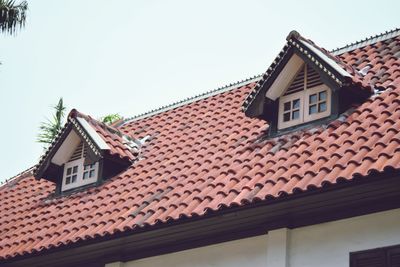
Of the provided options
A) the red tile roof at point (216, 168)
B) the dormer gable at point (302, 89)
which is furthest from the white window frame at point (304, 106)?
the red tile roof at point (216, 168)

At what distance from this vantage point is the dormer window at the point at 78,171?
16.0m

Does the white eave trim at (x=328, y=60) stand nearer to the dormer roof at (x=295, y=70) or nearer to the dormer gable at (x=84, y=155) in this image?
the dormer roof at (x=295, y=70)

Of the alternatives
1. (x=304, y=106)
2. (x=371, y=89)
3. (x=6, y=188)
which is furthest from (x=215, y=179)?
(x=6, y=188)

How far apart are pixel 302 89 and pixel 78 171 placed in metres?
4.95

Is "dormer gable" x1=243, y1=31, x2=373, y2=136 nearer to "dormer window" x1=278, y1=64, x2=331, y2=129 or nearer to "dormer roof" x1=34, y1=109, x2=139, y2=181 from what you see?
"dormer window" x1=278, y1=64, x2=331, y2=129

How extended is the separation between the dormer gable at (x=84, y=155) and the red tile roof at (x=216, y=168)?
0.27 meters

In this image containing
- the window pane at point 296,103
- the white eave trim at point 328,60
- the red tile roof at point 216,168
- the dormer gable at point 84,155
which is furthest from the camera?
the dormer gable at point 84,155

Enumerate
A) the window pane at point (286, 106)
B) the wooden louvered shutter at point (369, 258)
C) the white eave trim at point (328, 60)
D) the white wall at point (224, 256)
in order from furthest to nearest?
the window pane at point (286, 106), the white eave trim at point (328, 60), the white wall at point (224, 256), the wooden louvered shutter at point (369, 258)

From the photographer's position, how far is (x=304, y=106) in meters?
13.8

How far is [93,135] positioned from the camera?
16.0m

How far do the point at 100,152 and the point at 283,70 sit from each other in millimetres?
3947

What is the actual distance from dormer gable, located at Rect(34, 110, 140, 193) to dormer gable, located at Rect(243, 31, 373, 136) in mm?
3059

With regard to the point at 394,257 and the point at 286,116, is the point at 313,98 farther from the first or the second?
the point at 394,257

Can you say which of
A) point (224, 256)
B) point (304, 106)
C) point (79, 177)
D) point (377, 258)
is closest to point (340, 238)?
point (377, 258)
